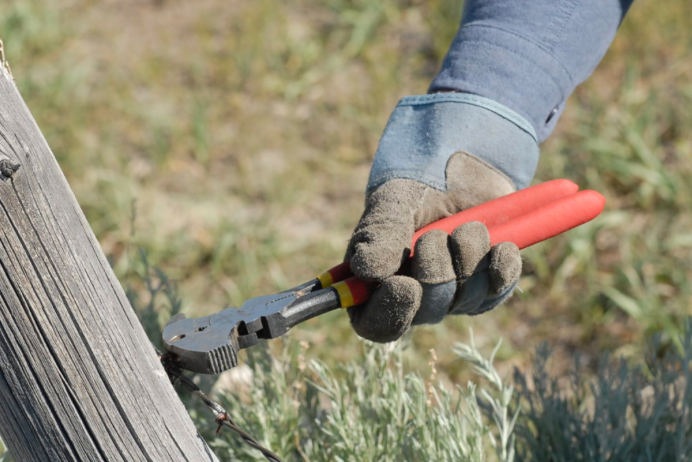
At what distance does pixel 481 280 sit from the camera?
4.84ft

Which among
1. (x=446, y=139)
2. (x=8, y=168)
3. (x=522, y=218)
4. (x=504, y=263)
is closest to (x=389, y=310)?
(x=504, y=263)

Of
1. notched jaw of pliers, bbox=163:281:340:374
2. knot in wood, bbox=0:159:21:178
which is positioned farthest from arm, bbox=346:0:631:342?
knot in wood, bbox=0:159:21:178

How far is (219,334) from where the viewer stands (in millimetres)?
1372

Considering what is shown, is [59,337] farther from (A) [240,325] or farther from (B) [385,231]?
(B) [385,231]

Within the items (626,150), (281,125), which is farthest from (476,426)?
(281,125)

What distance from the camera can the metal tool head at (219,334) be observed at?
1.33 m

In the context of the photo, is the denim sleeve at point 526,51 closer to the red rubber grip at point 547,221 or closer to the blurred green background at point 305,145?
the red rubber grip at point 547,221

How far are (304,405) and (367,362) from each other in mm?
233

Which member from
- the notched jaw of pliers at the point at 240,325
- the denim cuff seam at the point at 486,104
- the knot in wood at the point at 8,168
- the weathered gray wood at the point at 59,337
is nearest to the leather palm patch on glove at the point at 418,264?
the notched jaw of pliers at the point at 240,325

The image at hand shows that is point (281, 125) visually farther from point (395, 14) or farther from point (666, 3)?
point (666, 3)

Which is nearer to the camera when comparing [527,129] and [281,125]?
[527,129]

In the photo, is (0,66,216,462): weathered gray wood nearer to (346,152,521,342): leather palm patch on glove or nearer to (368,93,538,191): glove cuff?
(346,152,521,342): leather palm patch on glove

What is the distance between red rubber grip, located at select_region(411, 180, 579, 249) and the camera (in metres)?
1.53

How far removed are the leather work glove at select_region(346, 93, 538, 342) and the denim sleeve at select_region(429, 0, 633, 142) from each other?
0.06 m
